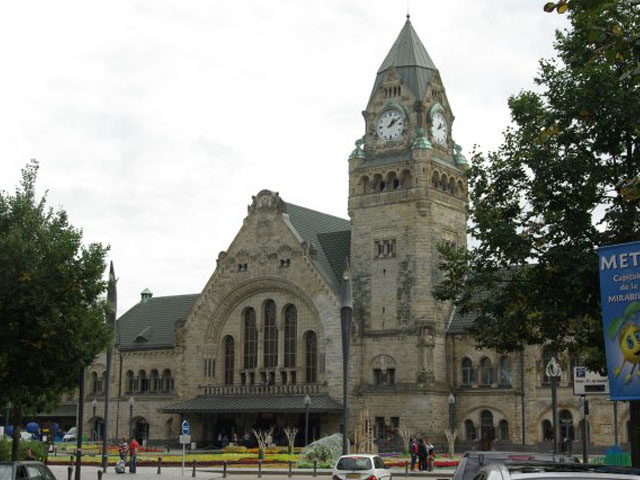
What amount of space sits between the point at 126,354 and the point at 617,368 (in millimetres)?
69621

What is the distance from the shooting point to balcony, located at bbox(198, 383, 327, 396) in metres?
68.2

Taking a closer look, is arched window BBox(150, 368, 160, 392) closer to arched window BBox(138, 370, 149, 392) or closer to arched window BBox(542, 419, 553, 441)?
arched window BBox(138, 370, 149, 392)

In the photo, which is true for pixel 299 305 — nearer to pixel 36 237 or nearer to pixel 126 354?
pixel 126 354

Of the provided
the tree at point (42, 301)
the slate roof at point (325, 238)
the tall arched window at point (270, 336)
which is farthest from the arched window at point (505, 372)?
the tree at point (42, 301)

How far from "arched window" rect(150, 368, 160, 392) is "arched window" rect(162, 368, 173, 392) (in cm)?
72

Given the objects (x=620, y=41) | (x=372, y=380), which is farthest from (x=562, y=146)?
(x=372, y=380)

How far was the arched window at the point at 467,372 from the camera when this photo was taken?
65.4m

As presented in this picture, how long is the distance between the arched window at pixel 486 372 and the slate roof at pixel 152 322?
27.6 m

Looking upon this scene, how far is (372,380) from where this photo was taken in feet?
218

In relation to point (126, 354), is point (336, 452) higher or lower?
lower

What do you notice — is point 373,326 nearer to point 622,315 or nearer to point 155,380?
point 155,380

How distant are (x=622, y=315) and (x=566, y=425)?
155 ft

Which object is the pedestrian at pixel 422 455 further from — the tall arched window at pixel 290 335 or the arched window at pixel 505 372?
the tall arched window at pixel 290 335

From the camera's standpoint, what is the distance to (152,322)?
85.1 meters
